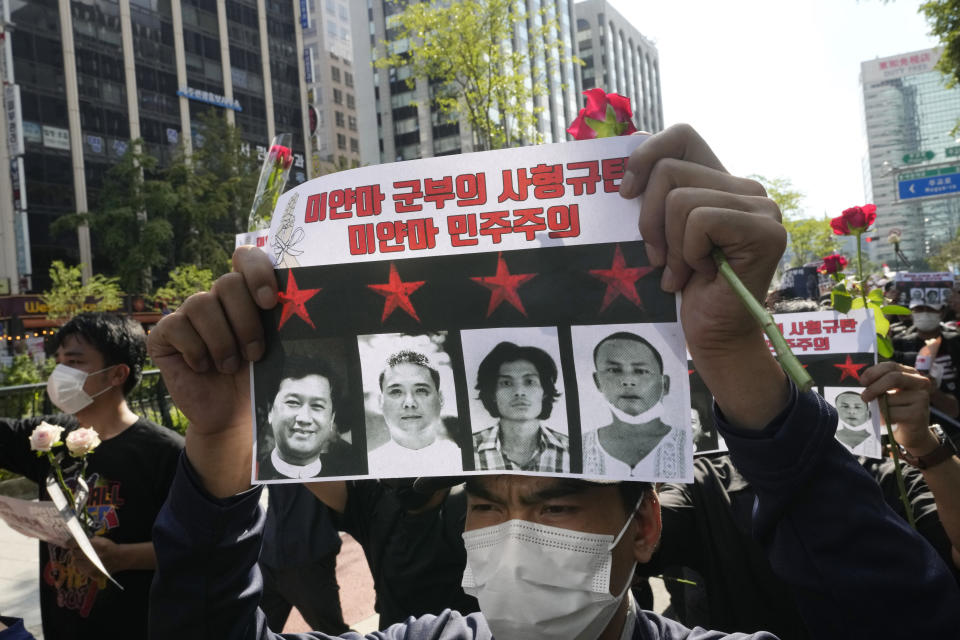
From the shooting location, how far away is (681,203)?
46.3 inches

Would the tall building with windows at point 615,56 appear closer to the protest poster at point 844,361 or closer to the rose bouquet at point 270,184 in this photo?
the protest poster at point 844,361

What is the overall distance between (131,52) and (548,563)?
4672cm

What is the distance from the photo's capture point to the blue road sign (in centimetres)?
2058

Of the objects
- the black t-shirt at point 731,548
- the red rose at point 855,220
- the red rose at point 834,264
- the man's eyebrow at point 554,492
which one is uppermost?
the red rose at point 855,220

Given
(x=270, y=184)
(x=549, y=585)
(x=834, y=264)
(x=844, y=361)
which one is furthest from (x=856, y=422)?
(x=270, y=184)

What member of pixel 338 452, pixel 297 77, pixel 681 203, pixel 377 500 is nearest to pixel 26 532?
pixel 377 500

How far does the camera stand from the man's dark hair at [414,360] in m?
1.39

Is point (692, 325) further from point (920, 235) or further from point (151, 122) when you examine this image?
point (920, 235)

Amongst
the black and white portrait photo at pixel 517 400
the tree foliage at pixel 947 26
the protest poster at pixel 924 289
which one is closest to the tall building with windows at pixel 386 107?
the tree foliage at pixel 947 26

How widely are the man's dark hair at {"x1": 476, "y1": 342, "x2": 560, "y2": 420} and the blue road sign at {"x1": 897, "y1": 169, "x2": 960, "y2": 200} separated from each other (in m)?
23.2

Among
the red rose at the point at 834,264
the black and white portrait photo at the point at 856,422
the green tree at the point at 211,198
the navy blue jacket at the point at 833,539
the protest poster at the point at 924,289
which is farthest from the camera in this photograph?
the green tree at the point at 211,198

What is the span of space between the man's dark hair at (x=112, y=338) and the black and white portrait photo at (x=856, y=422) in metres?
2.84

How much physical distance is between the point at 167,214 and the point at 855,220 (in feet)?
115

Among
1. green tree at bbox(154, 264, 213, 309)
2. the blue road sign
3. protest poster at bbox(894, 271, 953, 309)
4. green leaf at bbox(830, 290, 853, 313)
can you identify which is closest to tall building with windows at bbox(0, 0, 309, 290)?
green tree at bbox(154, 264, 213, 309)
